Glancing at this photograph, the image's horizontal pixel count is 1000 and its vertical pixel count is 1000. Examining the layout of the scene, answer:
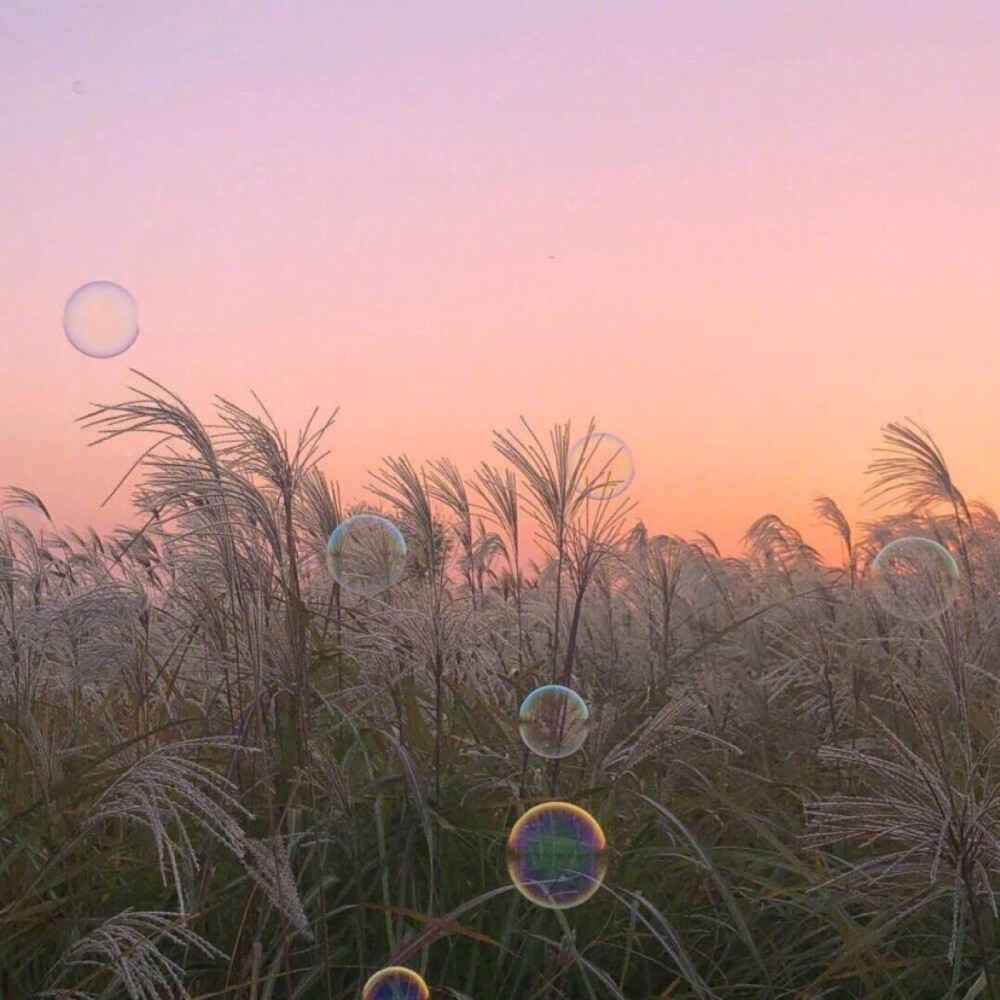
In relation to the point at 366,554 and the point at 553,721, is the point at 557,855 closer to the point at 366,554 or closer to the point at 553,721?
the point at 553,721

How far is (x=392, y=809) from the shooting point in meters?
3.47

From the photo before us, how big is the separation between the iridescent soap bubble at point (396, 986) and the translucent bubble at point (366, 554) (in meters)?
1.55

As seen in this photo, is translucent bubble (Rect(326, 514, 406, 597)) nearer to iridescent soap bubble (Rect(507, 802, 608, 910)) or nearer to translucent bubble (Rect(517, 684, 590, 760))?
translucent bubble (Rect(517, 684, 590, 760))

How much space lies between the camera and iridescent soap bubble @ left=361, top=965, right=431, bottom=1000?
2.68m

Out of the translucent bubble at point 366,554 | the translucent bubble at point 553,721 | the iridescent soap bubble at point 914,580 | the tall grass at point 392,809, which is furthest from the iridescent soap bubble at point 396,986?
the translucent bubble at point 366,554

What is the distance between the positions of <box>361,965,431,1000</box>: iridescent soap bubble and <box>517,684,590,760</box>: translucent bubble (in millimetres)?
884

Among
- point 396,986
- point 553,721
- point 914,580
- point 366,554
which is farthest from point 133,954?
point 914,580

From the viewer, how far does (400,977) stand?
8.90 feet

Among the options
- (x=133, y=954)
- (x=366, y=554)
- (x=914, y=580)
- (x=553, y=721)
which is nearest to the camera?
(x=133, y=954)

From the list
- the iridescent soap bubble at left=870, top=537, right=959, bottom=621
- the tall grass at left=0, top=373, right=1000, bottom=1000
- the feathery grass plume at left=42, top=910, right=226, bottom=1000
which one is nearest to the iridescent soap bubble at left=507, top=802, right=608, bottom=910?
the tall grass at left=0, top=373, right=1000, bottom=1000

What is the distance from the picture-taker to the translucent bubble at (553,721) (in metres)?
3.52

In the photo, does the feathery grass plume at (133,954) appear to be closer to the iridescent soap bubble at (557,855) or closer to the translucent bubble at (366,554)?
the iridescent soap bubble at (557,855)

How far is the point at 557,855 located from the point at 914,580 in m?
1.33

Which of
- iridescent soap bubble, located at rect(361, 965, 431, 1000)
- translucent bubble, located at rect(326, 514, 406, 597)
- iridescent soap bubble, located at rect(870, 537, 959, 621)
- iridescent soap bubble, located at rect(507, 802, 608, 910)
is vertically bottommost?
iridescent soap bubble, located at rect(361, 965, 431, 1000)
